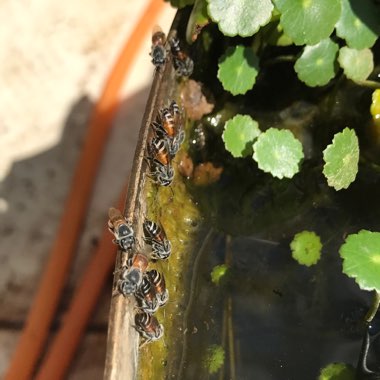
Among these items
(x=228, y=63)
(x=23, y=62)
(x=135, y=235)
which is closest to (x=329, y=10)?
(x=228, y=63)

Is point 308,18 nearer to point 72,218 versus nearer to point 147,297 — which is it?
point 147,297

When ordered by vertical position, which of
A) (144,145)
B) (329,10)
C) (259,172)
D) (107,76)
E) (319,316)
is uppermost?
(107,76)

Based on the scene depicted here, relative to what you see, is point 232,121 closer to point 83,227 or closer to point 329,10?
point 329,10

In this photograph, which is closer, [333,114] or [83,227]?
[333,114]

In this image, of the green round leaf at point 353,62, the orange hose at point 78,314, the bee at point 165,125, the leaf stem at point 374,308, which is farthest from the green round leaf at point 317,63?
the orange hose at point 78,314

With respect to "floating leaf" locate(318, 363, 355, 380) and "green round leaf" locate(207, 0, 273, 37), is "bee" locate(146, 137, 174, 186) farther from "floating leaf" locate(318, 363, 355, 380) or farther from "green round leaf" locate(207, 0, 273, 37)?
"floating leaf" locate(318, 363, 355, 380)

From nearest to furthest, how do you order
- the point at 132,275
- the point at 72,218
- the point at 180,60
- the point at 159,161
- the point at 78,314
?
the point at 132,275
the point at 159,161
the point at 180,60
the point at 78,314
the point at 72,218

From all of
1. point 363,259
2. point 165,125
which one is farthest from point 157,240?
point 363,259
